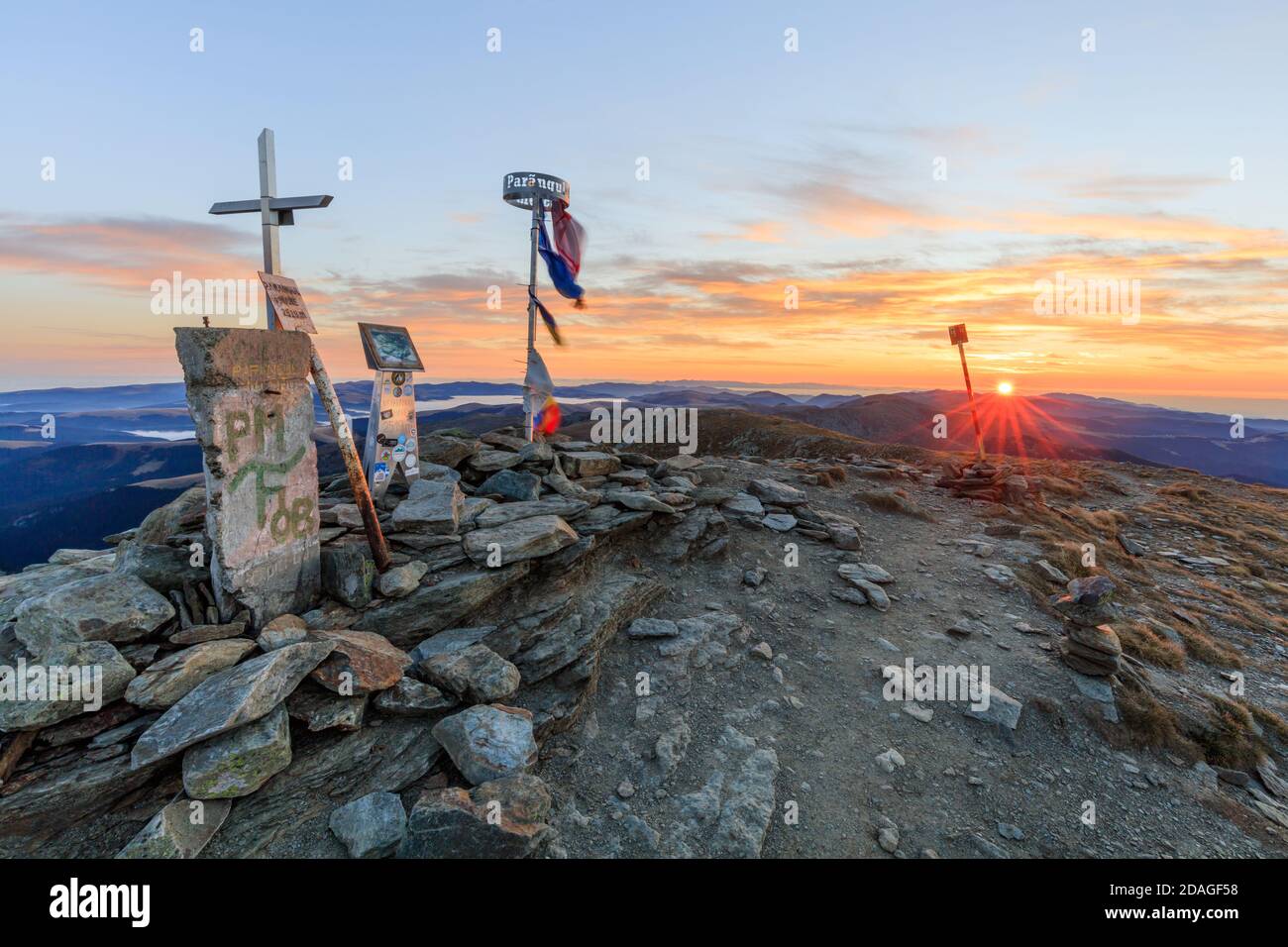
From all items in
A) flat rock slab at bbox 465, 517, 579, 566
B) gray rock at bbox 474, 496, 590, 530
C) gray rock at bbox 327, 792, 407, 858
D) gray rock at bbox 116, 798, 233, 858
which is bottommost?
gray rock at bbox 327, 792, 407, 858

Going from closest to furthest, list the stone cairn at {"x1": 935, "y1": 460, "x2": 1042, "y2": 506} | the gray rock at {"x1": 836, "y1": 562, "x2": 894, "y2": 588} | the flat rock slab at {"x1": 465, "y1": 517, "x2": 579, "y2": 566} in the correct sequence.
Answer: the flat rock slab at {"x1": 465, "y1": 517, "x2": 579, "y2": 566} → the gray rock at {"x1": 836, "y1": 562, "x2": 894, "y2": 588} → the stone cairn at {"x1": 935, "y1": 460, "x2": 1042, "y2": 506}

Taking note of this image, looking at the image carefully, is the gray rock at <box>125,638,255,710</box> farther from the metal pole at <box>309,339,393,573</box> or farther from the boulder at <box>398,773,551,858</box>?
the boulder at <box>398,773,551,858</box>

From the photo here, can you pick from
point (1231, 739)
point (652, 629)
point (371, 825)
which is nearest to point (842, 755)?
point (652, 629)

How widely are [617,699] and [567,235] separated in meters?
10.3

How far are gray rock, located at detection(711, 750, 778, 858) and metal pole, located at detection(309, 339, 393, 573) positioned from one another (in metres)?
5.50

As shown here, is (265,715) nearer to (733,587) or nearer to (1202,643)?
(733,587)

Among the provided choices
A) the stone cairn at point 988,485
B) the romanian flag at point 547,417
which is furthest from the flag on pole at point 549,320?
the stone cairn at point 988,485

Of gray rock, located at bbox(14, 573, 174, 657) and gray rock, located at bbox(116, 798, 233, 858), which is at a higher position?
gray rock, located at bbox(14, 573, 174, 657)

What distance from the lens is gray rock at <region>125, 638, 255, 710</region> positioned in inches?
214

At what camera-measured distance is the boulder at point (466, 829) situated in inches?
192

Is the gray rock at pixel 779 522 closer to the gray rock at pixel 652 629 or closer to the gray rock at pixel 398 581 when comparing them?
the gray rock at pixel 652 629

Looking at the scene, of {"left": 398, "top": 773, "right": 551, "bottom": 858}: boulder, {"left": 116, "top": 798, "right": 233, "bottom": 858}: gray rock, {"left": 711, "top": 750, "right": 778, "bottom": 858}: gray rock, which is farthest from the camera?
{"left": 711, "top": 750, "right": 778, "bottom": 858}: gray rock

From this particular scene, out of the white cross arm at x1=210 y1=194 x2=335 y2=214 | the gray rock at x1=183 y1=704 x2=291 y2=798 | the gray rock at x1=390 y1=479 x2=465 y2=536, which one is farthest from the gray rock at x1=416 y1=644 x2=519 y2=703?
the white cross arm at x1=210 y1=194 x2=335 y2=214

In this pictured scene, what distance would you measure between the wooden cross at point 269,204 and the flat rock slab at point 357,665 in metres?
5.57
